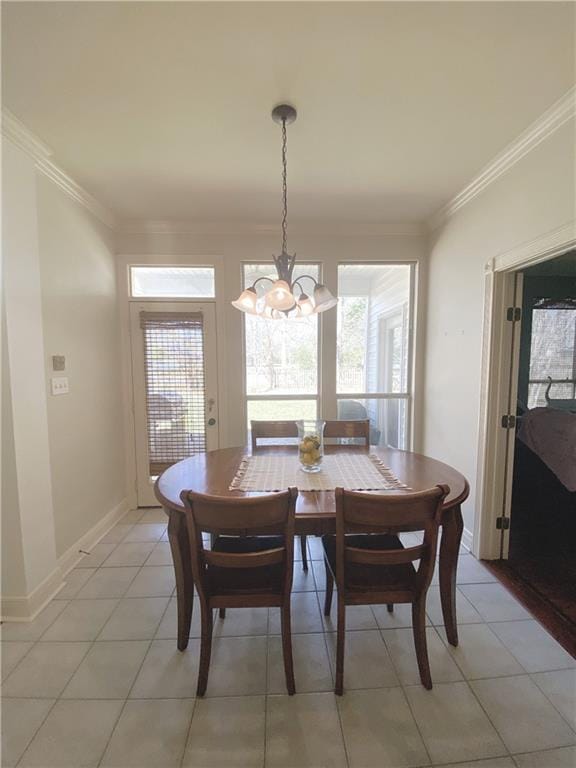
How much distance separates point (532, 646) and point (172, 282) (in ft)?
11.4

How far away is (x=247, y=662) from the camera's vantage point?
1.55m

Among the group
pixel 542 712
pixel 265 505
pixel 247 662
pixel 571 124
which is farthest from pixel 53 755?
pixel 571 124

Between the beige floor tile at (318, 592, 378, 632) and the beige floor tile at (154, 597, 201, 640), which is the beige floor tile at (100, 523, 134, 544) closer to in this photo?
the beige floor tile at (154, 597, 201, 640)

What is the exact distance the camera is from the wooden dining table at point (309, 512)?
1.42 m

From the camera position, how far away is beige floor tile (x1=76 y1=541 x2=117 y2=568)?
7.52 feet

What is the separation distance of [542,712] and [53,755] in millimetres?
1855

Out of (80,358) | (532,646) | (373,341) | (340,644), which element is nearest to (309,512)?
(340,644)

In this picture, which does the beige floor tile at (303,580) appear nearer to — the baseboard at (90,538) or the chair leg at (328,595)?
the chair leg at (328,595)

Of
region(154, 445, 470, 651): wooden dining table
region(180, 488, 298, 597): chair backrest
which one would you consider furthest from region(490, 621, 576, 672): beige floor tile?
region(180, 488, 298, 597): chair backrest

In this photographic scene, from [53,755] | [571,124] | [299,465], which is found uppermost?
[571,124]

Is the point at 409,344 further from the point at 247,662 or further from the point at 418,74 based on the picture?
the point at 247,662

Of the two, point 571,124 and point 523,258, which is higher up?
point 571,124

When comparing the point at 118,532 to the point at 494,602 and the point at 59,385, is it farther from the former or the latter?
the point at 494,602

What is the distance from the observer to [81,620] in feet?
5.92
